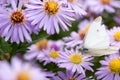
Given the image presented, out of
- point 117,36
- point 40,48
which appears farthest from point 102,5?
point 117,36

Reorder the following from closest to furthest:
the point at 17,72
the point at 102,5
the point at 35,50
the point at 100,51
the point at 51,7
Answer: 1. the point at 17,72
2. the point at 100,51
3. the point at 51,7
4. the point at 35,50
5. the point at 102,5

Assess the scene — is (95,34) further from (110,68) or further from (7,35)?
(7,35)

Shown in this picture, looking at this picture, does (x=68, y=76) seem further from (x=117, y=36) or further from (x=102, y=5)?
(x=102, y=5)

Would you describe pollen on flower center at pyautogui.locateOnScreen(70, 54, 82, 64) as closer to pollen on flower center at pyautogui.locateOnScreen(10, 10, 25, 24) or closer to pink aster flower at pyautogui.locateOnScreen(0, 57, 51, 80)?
pollen on flower center at pyautogui.locateOnScreen(10, 10, 25, 24)

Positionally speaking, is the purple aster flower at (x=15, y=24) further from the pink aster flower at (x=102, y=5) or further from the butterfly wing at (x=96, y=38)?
the pink aster flower at (x=102, y=5)

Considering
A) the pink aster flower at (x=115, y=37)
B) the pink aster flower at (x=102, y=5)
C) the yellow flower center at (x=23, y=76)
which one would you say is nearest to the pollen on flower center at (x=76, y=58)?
the pink aster flower at (x=115, y=37)

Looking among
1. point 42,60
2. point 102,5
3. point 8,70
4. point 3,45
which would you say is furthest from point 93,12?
point 8,70
